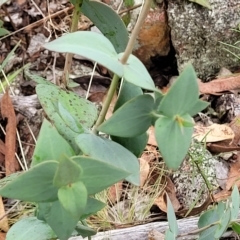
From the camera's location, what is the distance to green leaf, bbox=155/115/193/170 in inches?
19.8

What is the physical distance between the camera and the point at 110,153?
2.02 ft

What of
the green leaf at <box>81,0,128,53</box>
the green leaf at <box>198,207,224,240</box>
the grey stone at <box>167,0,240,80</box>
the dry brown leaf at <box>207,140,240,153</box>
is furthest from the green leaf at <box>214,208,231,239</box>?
the grey stone at <box>167,0,240,80</box>

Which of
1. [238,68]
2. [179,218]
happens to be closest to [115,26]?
[179,218]

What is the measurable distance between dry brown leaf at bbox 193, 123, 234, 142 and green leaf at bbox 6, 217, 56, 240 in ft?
2.66

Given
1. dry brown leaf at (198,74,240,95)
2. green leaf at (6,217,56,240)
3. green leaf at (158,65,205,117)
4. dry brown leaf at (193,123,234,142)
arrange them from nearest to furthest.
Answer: green leaf at (158,65,205,117) < green leaf at (6,217,56,240) < dry brown leaf at (193,123,234,142) < dry brown leaf at (198,74,240,95)

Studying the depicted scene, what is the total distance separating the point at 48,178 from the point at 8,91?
0.97m

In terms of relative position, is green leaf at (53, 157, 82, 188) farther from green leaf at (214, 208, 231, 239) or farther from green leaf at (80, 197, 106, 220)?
green leaf at (214, 208, 231, 239)

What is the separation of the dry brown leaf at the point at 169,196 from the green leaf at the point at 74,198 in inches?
30.4

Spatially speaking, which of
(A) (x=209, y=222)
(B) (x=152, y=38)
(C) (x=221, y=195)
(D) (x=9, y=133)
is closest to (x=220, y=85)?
(B) (x=152, y=38)

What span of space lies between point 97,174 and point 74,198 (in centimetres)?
4

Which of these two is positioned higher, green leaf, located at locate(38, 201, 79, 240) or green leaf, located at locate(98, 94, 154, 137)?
green leaf, located at locate(98, 94, 154, 137)

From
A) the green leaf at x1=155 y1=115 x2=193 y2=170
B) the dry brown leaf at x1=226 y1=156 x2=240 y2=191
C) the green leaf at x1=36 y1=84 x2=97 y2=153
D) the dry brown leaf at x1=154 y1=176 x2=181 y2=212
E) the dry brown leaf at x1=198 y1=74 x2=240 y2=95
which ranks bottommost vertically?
the dry brown leaf at x1=154 y1=176 x2=181 y2=212

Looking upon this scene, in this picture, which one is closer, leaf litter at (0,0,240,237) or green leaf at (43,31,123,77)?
green leaf at (43,31,123,77)

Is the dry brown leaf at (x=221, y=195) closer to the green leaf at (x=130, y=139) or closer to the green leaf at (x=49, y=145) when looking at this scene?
the green leaf at (x=130, y=139)
